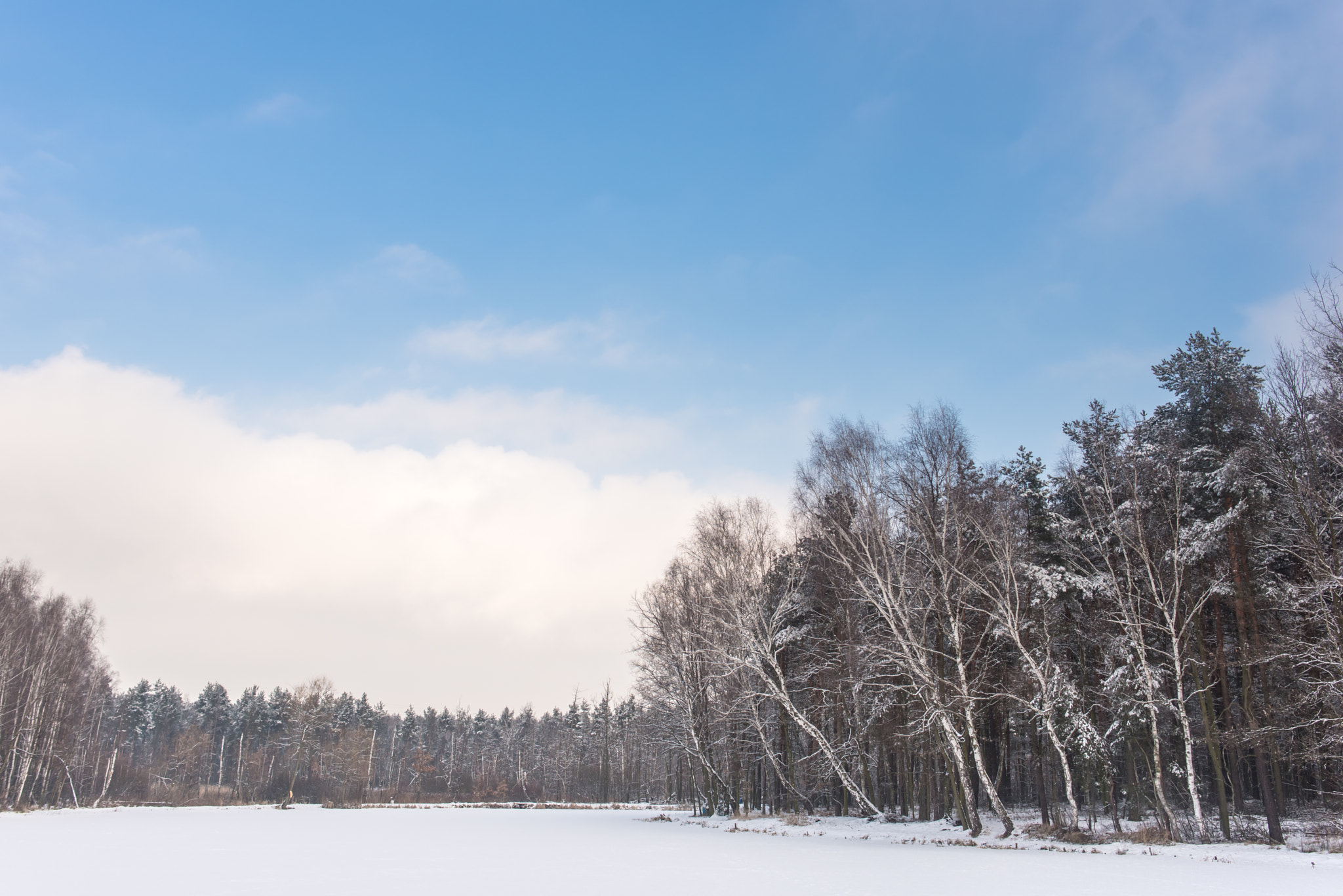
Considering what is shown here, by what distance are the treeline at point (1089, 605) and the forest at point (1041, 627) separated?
0.45 feet

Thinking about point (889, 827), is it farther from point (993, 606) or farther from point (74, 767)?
point (74, 767)

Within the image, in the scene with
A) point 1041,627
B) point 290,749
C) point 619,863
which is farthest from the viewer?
point 290,749

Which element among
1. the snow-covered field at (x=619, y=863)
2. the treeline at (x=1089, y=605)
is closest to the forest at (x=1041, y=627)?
the treeline at (x=1089, y=605)

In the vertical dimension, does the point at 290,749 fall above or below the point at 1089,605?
below

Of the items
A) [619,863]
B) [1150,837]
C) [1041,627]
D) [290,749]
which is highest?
[1041,627]

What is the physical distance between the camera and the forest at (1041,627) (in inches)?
886

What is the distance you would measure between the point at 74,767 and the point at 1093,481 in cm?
7377

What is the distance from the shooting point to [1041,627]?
2766 cm

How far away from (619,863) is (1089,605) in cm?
2105

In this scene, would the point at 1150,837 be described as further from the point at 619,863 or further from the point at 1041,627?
the point at 619,863

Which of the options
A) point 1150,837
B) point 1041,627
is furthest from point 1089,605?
point 1150,837

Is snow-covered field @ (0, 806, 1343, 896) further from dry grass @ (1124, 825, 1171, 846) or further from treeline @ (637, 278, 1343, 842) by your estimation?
treeline @ (637, 278, 1343, 842)

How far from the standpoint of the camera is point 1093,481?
28359 millimetres

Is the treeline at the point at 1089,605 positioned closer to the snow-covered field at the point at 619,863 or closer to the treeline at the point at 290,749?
the snow-covered field at the point at 619,863
